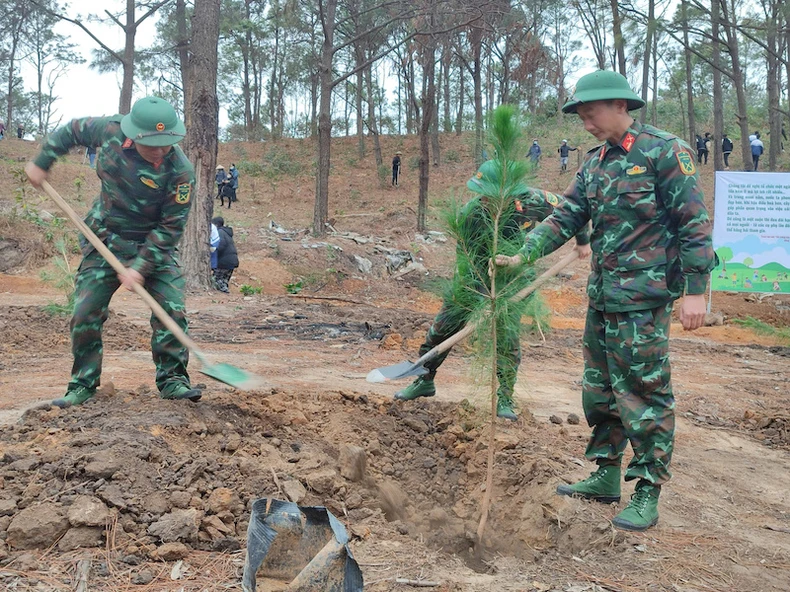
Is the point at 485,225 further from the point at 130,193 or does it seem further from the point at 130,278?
the point at 130,193

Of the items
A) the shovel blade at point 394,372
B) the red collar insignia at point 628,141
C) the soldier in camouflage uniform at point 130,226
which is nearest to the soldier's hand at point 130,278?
the soldier in camouflage uniform at point 130,226

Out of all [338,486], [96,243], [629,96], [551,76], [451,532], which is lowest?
[451,532]

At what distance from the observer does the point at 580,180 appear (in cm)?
349

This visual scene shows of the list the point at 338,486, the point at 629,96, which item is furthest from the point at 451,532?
the point at 629,96

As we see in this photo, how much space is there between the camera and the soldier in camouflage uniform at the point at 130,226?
4023mm

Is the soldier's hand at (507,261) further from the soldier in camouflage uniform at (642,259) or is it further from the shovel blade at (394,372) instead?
the shovel blade at (394,372)

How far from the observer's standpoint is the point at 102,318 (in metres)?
4.14

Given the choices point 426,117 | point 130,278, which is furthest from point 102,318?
point 426,117

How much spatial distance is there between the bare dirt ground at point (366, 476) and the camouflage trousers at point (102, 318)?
22 centimetres

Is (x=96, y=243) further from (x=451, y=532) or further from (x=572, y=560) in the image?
(x=572, y=560)

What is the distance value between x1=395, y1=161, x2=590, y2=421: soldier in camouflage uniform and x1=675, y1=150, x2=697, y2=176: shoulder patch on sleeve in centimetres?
69

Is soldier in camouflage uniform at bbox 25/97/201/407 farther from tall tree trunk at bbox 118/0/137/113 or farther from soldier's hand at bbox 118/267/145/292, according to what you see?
tall tree trunk at bbox 118/0/137/113

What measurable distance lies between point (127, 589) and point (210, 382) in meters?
2.91

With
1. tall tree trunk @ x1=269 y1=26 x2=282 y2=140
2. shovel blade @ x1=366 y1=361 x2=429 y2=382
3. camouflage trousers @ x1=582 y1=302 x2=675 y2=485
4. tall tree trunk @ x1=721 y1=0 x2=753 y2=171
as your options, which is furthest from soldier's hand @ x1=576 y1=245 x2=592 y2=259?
tall tree trunk @ x1=269 y1=26 x2=282 y2=140
